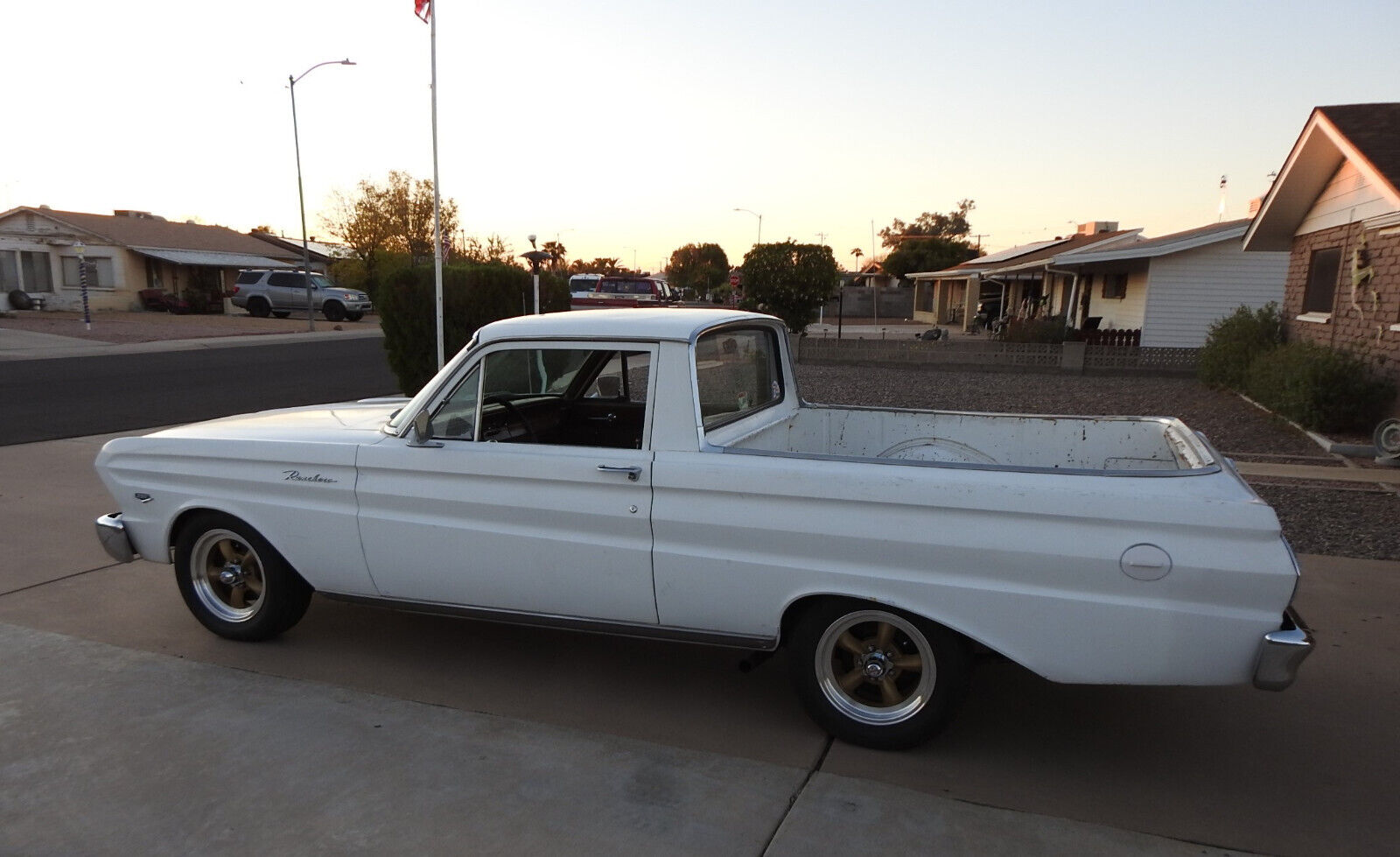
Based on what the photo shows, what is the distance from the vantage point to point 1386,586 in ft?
17.6

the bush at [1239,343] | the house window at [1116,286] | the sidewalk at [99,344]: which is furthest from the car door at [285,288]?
the bush at [1239,343]

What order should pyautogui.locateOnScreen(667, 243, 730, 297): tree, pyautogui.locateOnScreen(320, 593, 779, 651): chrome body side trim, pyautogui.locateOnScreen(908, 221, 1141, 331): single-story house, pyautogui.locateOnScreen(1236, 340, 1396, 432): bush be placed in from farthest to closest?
pyautogui.locateOnScreen(667, 243, 730, 297): tree
pyautogui.locateOnScreen(908, 221, 1141, 331): single-story house
pyautogui.locateOnScreen(1236, 340, 1396, 432): bush
pyautogui.locateOnScreen(320, 593, 779, 651): chrome body side trim

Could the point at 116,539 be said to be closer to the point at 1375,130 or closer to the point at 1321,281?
the point at 1375,130

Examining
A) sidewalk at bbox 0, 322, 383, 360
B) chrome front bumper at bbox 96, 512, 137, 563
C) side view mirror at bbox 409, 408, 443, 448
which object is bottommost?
sidewalk at bbox 0, 322, 383, 360

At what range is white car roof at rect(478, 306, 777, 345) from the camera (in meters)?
3.89

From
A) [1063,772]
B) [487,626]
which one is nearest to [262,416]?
[487,626]

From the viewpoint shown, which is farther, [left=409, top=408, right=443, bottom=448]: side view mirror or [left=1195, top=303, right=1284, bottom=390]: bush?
[left=1195, top=303, right=1284, bottom=390]: bush

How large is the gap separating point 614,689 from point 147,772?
1823mm

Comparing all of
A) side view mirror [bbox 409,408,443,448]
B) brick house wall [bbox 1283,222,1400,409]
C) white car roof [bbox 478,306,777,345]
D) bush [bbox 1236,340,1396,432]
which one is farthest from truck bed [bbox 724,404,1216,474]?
brick house wall [bbox 1283,222,1400,409]

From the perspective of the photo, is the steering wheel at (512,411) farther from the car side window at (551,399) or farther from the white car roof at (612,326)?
the white car roof at (612,326)

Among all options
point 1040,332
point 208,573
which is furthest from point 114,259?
point 208,573

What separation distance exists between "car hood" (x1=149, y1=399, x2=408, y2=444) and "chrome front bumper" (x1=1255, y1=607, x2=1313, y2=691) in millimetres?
3683

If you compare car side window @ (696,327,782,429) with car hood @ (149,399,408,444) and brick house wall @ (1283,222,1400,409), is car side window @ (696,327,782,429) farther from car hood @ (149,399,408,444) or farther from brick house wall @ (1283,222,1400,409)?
brick house wall @ (1283,222,1400,409)

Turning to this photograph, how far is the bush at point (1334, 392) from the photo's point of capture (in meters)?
10.1
